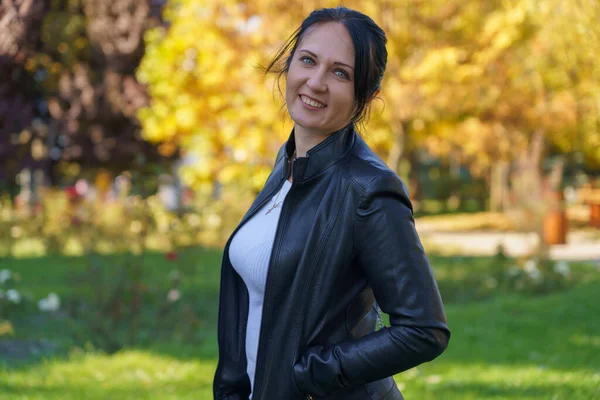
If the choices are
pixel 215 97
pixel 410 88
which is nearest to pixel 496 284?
pixel 410 88

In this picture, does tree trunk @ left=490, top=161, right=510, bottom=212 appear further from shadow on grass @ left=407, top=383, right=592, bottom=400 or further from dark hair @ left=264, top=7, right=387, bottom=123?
dark hair @ left=264, top=7, right=387, bottom=123

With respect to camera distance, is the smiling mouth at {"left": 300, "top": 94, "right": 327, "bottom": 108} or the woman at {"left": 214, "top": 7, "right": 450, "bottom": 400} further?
the smiling mouth at {"left": 300, "top": 94, "right": 327, "bottom": 108}

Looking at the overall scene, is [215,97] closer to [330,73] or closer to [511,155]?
[511,155]

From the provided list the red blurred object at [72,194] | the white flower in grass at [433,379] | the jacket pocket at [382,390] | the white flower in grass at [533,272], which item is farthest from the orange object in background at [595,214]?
the jacket pocket at [382,390]

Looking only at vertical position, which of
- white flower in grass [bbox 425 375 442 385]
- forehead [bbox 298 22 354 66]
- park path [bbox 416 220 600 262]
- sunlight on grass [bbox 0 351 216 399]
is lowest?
park path [bbox 416 220 600 262]

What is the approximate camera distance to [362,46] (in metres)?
1.97

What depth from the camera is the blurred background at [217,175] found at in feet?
20.0

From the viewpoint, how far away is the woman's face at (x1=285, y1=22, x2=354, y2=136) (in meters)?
1.97

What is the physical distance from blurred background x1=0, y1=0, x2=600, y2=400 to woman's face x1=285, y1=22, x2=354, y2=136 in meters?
0.22

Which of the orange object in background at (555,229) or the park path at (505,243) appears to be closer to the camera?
the park path at (505,243)

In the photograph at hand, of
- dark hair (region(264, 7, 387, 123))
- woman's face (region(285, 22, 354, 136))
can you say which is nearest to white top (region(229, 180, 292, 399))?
woman's face (region(285, 22, 354, 136))

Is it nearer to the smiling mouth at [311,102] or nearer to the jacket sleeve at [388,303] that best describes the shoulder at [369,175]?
the jacket sleeve at [388,303]

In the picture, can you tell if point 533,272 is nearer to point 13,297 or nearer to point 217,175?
point 13,297

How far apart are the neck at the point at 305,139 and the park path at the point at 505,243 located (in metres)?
10.0
